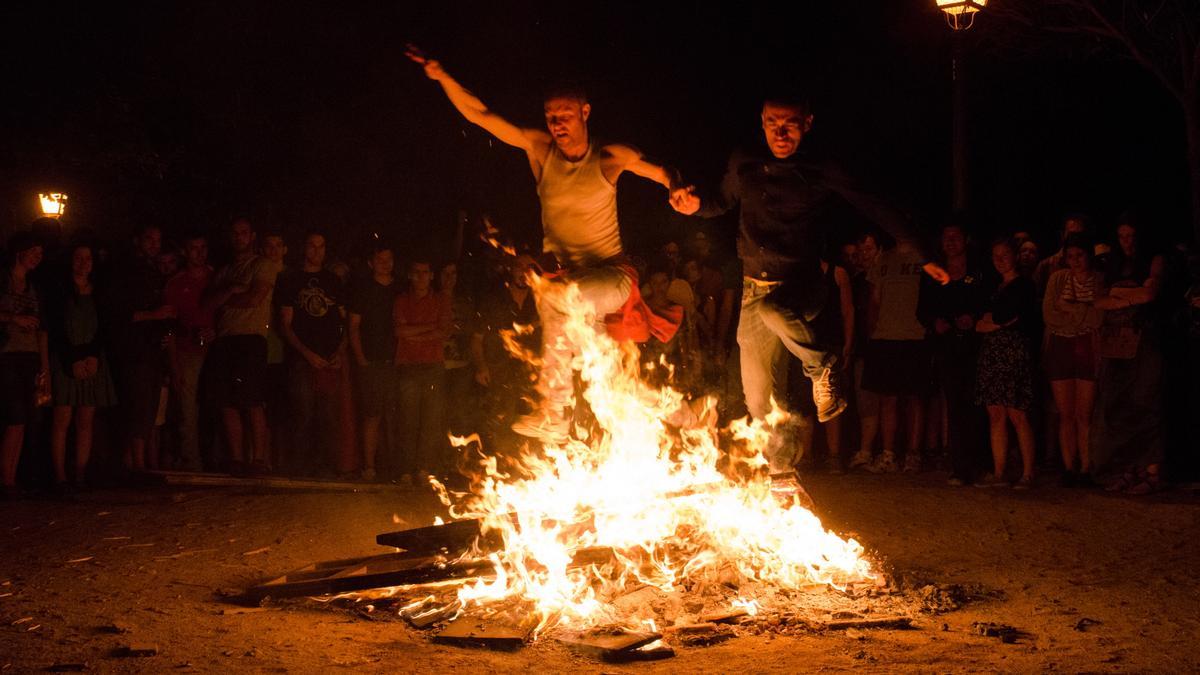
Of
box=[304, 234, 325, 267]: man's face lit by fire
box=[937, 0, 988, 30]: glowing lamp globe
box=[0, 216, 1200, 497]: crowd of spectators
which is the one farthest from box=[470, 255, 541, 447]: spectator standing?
box=[937, 0, 988, 30]: glowing lamp globe

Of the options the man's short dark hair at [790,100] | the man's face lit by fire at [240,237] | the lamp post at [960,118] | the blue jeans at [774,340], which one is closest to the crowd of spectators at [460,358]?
the man's face lit by fire at [240,237]

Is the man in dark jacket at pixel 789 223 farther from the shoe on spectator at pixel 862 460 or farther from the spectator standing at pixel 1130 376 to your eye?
the shoe on spectator at pixel 862 460

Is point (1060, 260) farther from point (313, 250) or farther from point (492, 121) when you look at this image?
point (313, 250)

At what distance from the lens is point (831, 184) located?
22.6ft

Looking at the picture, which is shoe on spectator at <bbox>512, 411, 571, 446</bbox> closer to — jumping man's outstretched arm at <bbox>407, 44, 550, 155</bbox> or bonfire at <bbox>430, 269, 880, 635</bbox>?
bonfire at <bbox>430, 269, 880, 635</bbox>

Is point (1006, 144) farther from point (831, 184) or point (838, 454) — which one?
point (831, 184)

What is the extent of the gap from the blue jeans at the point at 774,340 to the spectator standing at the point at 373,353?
414cm

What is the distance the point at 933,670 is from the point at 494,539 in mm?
2576

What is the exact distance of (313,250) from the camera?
1023 cm

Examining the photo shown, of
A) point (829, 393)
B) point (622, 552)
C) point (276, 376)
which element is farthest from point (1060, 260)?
point (276, 376)

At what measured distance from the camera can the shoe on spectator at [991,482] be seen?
30.5 ft

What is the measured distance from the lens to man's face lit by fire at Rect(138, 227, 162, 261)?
10.1 metres

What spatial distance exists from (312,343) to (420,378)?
3.34 feet

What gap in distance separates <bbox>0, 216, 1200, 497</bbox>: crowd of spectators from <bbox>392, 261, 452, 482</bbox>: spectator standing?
20 millimetres
